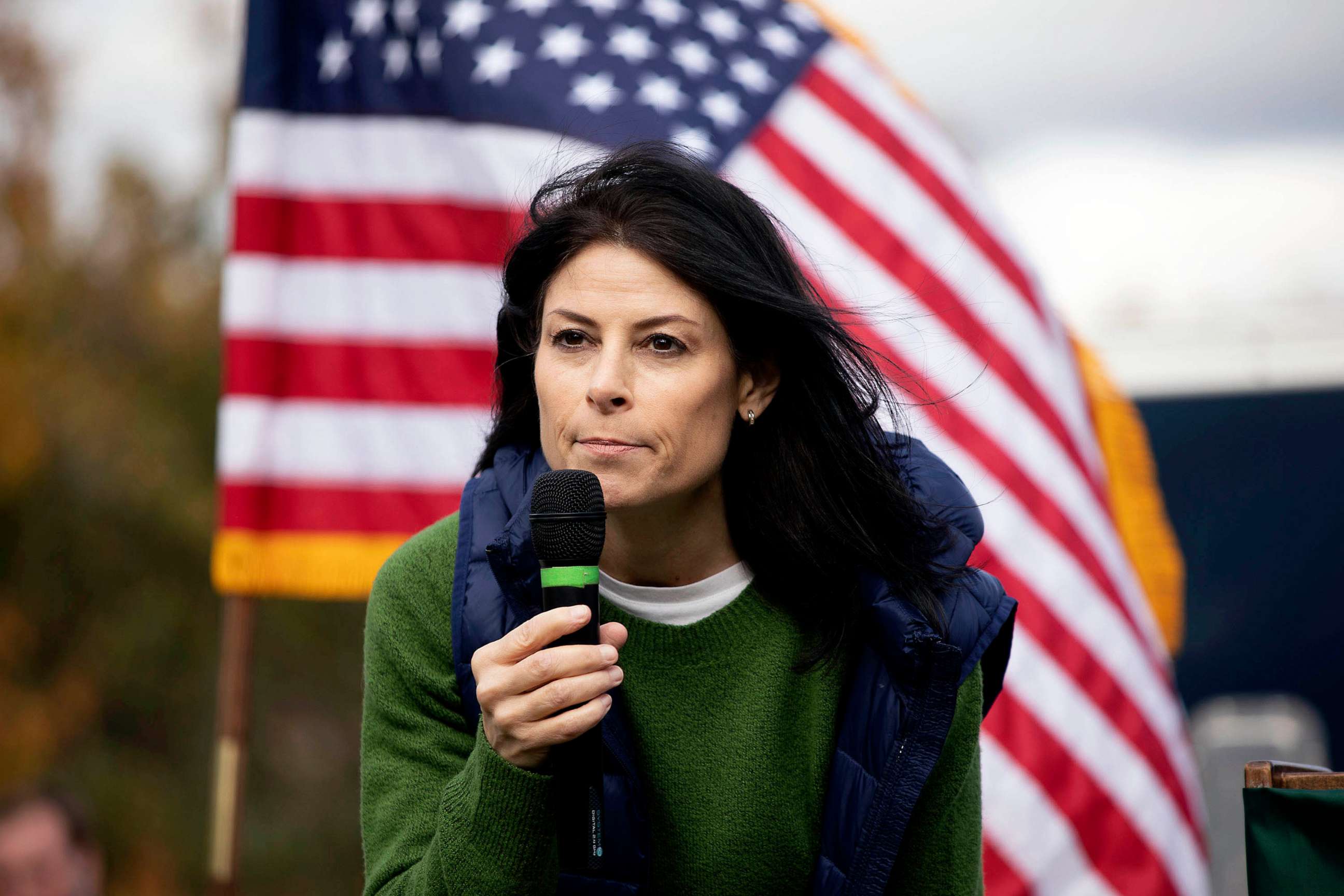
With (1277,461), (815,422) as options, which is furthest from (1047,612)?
(1277,461)

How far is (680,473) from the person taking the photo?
7.88ft

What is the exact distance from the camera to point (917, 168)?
4914mm

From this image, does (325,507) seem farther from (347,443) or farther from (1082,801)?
(1082,801)

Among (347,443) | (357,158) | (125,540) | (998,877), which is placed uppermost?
(125,540)

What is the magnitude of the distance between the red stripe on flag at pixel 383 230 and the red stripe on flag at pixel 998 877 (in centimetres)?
244

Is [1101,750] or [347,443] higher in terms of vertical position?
[347,443]

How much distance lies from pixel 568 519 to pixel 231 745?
297 cm

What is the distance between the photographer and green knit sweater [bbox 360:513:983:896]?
2.46m

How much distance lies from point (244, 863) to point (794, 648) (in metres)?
14.3

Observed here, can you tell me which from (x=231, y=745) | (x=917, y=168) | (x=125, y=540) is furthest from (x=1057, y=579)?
(x=125, y=540)

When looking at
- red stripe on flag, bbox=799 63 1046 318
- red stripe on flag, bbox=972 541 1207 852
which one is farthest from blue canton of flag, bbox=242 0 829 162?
red stripe on flag, bbox=972 541 1207 852

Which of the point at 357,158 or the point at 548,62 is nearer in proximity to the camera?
the point at 548,62

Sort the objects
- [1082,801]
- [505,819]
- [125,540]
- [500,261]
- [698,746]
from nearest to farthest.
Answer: [505,819], [698,746], [1082,801], [500,261], [125,540]

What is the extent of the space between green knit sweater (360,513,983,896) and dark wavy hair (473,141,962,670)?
0.11 meters
